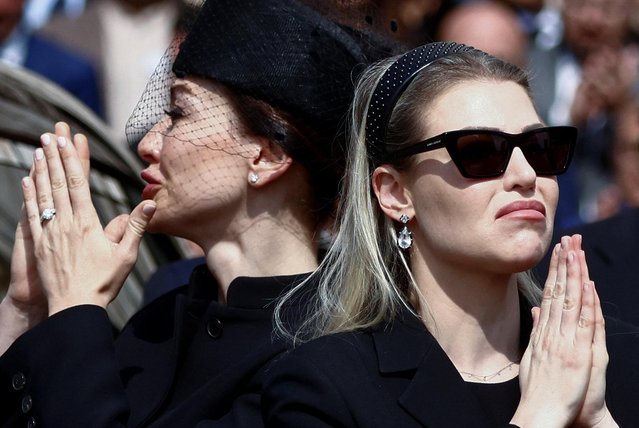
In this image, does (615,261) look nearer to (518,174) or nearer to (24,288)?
(518,174)

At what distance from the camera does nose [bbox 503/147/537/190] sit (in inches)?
107

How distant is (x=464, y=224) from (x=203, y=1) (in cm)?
106

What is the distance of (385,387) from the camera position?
273 centimetres

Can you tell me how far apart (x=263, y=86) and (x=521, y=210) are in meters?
0.80

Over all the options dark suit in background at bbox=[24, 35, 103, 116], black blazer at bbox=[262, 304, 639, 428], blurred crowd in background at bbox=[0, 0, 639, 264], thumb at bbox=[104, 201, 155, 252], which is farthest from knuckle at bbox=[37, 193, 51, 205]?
dark suit in background at bbox=[24, 35, 103, 116]

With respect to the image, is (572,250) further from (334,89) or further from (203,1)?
(203,1)

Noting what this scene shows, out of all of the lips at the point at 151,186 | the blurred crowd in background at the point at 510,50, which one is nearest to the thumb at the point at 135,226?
the lips at the point at 151,186

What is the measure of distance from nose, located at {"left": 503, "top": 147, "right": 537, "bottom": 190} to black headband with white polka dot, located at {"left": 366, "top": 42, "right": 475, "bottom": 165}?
33cm

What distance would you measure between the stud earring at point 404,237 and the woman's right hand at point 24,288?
85cm

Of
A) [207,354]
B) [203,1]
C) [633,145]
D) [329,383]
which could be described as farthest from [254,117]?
[633,145]

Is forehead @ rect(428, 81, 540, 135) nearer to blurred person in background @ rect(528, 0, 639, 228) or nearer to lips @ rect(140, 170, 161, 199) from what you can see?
lips @ rect(140, 170, 161, 199)

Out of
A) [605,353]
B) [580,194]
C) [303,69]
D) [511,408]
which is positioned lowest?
[580,194]

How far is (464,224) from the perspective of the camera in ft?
9.01

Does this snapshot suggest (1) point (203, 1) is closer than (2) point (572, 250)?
No
